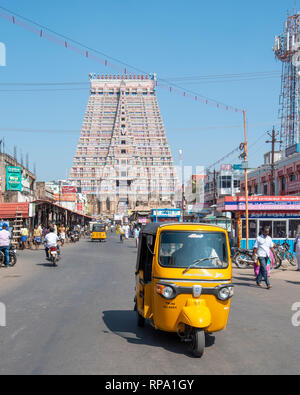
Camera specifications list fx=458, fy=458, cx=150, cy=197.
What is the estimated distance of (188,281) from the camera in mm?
6809

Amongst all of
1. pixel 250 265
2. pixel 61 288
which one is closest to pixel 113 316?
pixel 61 288

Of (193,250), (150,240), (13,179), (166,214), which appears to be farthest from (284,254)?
(166,214)

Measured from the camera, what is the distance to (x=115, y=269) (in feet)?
62.4

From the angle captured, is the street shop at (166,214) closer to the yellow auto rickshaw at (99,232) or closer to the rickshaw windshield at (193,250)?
the yellow auto rickshaw at (99,232)

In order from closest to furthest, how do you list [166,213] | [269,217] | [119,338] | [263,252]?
[119,338] < [263,252] < [269,217] < [166,213]

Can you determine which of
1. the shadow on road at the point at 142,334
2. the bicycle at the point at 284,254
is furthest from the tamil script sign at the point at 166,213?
the shadow on road at the point at 142,334

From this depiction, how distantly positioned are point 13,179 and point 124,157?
9351 centimetres

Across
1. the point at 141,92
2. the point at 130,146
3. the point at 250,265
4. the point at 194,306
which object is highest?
the point at 141,92

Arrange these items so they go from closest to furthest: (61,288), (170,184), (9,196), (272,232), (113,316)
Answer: (113,316) < (61,288) < (272,232) < (9,196) < (170,184)

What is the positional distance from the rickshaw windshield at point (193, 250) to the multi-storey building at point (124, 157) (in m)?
115

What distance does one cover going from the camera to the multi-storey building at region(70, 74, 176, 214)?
132 meters

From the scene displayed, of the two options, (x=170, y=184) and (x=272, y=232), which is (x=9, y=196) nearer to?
(x=272, y=232)

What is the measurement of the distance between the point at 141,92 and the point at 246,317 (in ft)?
486

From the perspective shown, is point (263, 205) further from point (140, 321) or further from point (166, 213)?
point (166, 213)
